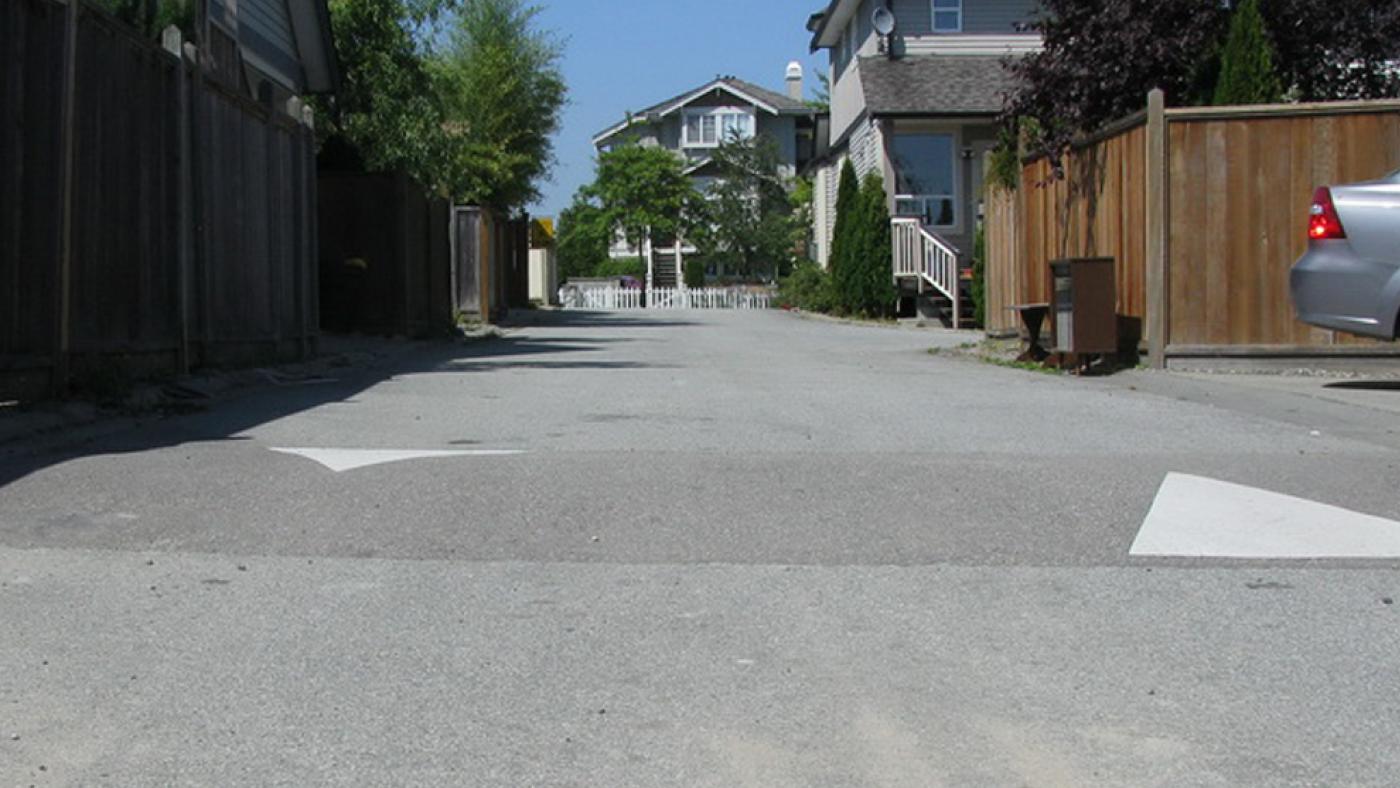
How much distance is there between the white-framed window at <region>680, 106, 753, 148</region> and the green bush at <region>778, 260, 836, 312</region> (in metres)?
27.5

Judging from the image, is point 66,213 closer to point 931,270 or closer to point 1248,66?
point 1248,66

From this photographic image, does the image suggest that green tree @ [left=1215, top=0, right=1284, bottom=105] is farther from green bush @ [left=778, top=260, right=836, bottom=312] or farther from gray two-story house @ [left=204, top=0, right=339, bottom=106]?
green bush @ [left=778, top=260, right=836, bottom=312]

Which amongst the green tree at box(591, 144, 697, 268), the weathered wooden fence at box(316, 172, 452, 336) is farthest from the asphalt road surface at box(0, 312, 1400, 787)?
the green tree at box(591, 144, 697, 268)

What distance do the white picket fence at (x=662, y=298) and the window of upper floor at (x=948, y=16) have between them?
21.8m

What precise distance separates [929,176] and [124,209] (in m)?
27.9

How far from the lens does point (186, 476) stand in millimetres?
7648

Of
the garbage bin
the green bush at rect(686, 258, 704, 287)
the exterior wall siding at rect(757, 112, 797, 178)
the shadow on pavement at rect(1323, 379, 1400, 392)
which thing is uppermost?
the exterior wall siding at rect(757, 112, 797, 178)

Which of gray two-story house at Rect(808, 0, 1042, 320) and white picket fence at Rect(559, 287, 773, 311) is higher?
gray two-story house at Rect(808, 0, 1042, 320)

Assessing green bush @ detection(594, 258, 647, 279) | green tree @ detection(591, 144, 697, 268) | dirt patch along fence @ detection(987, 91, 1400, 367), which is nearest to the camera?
dirt patch along fence @ detection(987, 91, 1400, 367)

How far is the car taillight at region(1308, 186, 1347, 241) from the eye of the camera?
39.4ft

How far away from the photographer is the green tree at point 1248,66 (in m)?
15.4

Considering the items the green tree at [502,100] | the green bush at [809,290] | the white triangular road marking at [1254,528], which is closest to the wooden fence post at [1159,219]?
the white triangular road marking at [1254,528]

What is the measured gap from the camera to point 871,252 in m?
34.9

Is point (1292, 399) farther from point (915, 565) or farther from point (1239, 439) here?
point (915, 565)
